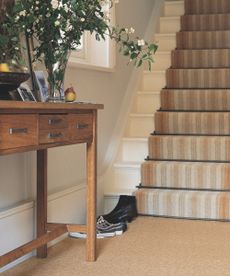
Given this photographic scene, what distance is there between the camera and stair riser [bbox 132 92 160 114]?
4.91 metres

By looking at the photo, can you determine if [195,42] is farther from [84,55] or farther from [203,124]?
[84,55]

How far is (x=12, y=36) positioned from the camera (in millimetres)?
2514

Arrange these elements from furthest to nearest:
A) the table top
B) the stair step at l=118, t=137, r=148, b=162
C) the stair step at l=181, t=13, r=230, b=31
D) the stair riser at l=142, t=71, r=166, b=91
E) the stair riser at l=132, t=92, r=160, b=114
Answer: the stair step at l=181, t=13, r=230, b=31 → the stair riser at l=142, t=71, r=166, b=91 → the stair riser at l=132, t=92, r=160, b=114 → the stair step at l=118, t=137, r=148, b=162 → the table top

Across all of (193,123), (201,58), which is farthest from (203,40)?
(193,123)

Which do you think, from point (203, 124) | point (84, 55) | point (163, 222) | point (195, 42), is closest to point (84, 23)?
point (84, 55)

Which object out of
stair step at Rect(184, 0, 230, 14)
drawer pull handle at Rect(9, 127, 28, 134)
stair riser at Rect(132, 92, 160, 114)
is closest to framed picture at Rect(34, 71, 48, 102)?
drawer pull handle at Rect(9, 127, 28, 134)

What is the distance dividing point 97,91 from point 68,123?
1.46 m

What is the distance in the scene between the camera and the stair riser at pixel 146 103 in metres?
4.91

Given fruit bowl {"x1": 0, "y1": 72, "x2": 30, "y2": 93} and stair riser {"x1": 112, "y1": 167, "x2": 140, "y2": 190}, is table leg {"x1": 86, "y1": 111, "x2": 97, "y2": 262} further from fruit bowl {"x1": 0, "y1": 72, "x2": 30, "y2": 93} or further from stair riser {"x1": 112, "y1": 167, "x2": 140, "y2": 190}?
stair riser {"x1": 112, "y1": 167, "x2": 140, "y2": 190}

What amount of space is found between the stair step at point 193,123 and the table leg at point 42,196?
73.7 inches

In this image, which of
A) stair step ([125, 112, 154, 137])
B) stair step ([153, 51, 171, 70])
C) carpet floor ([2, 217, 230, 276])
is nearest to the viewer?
carpet floor ([2, 217, 230, 276])

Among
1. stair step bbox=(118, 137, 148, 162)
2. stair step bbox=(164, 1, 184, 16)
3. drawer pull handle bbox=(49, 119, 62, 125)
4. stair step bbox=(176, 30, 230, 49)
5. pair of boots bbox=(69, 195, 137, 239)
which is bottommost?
pair of boots bbox=(69, 195, 137, 239)

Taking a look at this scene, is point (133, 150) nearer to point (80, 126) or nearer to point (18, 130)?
point (80, 126)

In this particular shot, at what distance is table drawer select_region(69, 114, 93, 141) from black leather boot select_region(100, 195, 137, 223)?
1.05m
